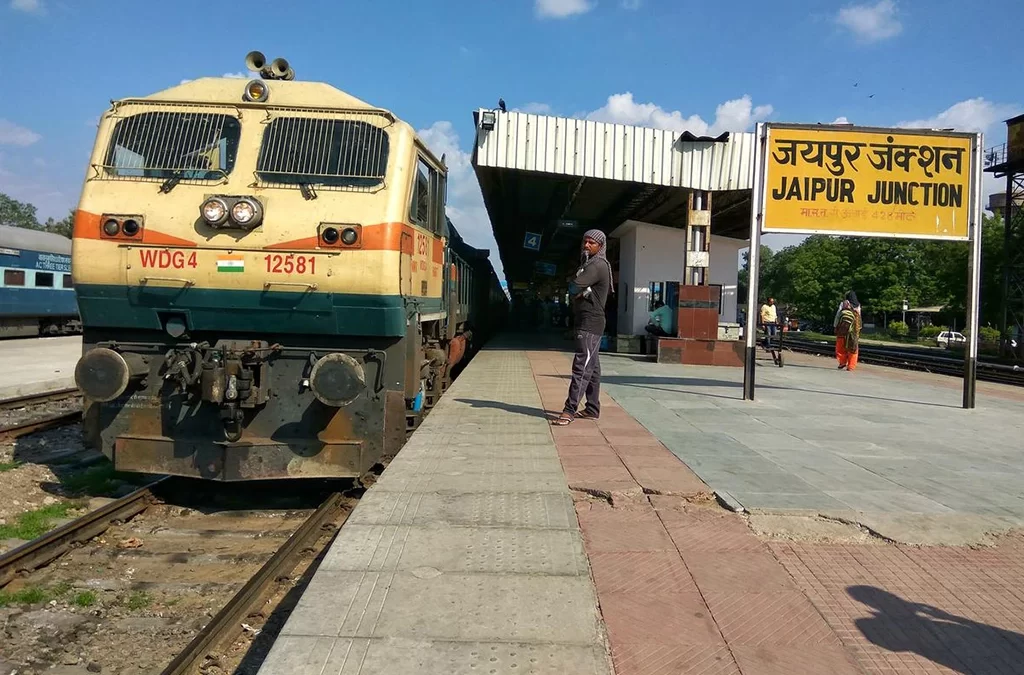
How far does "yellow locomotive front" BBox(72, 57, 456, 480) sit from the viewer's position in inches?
217

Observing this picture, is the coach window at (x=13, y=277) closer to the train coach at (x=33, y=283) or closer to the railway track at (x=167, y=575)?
the train coach at (x=33, y=283)

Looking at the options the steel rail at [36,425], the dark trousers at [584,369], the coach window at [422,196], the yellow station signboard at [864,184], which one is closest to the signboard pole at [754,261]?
the yellow station signboard at [864,184]

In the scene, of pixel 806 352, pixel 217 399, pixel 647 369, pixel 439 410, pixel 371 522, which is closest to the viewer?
pixel 371 522

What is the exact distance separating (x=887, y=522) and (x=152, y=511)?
5.44 metres

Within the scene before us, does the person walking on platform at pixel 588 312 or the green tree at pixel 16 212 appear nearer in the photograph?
the person walking on platform at pixel 588 312

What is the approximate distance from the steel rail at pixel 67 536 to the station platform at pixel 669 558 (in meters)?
2.17

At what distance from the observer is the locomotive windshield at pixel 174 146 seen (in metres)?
5.92

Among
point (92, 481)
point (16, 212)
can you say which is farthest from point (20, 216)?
point (92, 481)

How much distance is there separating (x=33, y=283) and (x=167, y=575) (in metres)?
Result: 22.7

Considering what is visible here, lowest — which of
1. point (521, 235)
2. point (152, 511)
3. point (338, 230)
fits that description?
point (152, 511)

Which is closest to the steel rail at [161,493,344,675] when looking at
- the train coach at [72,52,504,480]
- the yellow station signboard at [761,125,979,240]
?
the train coach at [72,52,504,480]

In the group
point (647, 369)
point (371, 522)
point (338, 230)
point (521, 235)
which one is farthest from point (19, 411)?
point (521, 235)

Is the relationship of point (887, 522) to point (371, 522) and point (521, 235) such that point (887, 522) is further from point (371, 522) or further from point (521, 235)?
point (521, 235)

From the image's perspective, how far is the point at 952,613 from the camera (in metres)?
3.33
